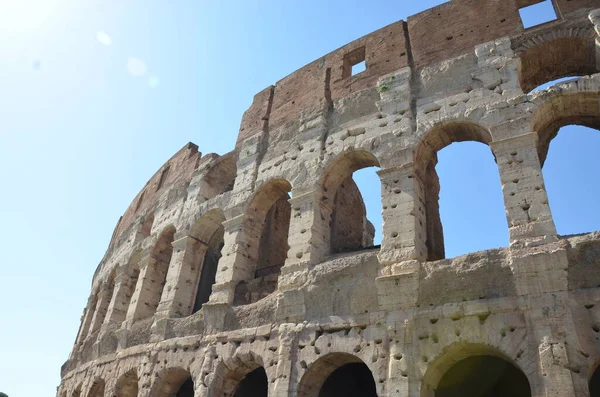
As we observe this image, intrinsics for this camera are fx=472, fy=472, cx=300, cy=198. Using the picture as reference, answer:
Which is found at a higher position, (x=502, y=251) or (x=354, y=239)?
(x=354, y=239)

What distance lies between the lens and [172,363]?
8.93m

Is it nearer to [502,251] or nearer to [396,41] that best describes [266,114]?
[396,41]

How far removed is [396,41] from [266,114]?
350 centimetres

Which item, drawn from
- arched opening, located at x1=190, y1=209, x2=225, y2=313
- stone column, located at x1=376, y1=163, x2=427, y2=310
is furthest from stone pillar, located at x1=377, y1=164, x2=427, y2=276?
arched opening, located at x1=190, y1=209, x2=225, y2=313

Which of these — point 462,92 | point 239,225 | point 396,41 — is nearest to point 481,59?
point 462,92

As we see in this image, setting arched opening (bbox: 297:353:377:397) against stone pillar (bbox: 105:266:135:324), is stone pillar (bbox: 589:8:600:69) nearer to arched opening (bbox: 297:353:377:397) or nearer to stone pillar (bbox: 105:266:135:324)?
arched opening (bbox: 297:353:377:397)

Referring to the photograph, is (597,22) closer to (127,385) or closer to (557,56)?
(557,56)

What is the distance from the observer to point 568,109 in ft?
24.4

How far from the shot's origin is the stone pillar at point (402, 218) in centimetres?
698

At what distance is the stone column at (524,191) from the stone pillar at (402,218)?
51.0 inches

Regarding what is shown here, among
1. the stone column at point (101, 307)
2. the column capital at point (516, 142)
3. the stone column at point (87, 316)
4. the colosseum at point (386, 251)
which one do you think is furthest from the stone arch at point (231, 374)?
the stone column at point (87, 316)

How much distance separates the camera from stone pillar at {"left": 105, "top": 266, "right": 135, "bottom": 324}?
12352 millimetres

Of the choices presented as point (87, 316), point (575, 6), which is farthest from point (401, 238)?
point (87, 316)

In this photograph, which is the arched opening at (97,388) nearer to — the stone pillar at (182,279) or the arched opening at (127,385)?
the arched opening at (127,385)
